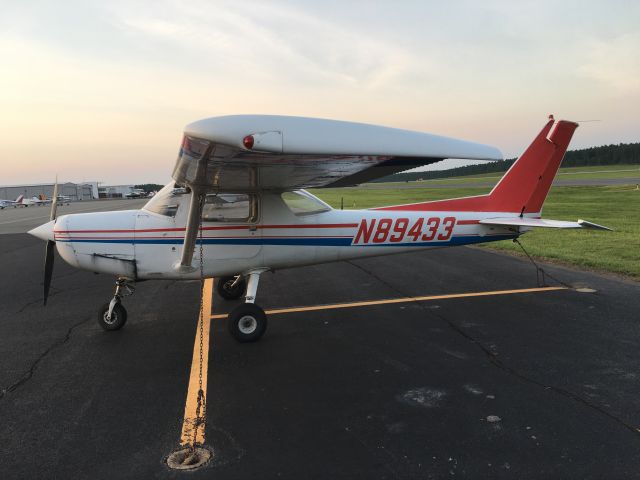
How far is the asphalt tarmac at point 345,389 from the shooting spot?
280 centimetres

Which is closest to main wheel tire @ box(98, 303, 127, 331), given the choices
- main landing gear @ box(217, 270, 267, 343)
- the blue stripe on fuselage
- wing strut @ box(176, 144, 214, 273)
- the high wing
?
the blue stripe on fuselage

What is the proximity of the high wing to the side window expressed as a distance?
1168 millimetres

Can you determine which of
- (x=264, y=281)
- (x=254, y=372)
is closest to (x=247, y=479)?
(x=254, y=372)

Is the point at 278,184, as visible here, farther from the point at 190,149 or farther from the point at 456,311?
the point at 456,311

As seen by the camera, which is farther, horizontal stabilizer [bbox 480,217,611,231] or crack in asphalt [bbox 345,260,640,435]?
horizontal stabilizer [bbox 480,217,611,231]

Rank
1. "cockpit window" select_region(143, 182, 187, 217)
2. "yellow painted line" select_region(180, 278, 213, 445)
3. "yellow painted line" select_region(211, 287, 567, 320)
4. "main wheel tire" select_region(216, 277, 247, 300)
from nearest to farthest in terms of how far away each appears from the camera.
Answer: "yellow painted line" select_region(180, 278, 213, 445) < "cockpit window" select_region(143, 182, 187, 217) < "yellow painted line" select_region(211, 287, 567, 320) < "main wheel tire" select_region(216, 277, 247, 300)

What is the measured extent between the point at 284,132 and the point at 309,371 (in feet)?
8.22

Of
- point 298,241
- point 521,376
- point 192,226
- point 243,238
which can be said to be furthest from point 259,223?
point 521,376

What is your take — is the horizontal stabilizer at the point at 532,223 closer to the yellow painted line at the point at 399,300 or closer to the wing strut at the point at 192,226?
the yellow painted line at the point at 399,300

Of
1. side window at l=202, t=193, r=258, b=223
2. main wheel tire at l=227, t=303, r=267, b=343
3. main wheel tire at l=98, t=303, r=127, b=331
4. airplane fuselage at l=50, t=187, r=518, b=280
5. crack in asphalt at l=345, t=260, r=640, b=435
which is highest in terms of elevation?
side window at l=202, t=193, r=258, b=223

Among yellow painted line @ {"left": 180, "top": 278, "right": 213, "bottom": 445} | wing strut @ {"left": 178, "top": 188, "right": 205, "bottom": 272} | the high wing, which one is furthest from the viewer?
wing strut @ {"left": 178, "top": 188, "right": 205, "bottom": 272}

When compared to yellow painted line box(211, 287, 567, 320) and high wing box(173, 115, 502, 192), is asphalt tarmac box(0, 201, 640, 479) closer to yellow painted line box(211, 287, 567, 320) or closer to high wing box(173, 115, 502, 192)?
yellow painted line box(211, 287, 567, 320)

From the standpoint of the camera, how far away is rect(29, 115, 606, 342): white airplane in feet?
14.2

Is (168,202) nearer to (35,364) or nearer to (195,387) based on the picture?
(35,364)
